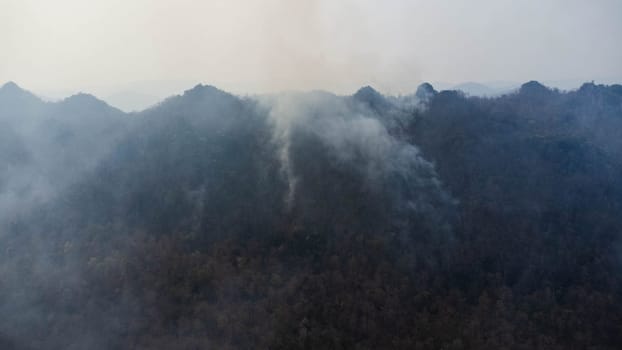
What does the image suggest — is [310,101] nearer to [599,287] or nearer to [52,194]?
[52,194]

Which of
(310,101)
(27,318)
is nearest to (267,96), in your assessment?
(310,101)

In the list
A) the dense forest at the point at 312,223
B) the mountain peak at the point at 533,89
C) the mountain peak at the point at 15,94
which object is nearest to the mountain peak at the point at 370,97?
the dense forest at the point at 312,223

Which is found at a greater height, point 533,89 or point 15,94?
point 533,89

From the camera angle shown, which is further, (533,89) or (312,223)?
(533,89)

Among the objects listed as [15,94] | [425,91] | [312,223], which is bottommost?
[312,223]

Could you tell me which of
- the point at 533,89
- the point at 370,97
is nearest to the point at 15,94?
the point at 370,97

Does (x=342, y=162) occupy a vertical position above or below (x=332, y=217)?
above

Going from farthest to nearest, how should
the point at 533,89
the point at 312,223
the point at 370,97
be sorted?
the point at 533,89 → the point at 370,97 → the point at 312,223

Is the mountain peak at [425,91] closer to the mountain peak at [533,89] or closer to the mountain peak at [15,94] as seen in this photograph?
the mountain peak at [533,89]

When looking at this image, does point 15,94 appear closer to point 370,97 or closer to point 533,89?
point 370,97

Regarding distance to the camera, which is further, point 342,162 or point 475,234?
point 342,162
